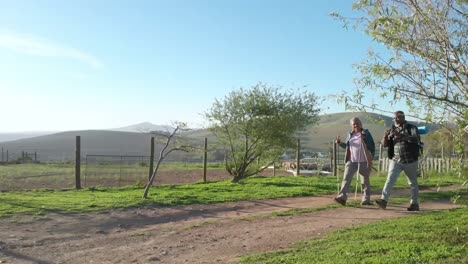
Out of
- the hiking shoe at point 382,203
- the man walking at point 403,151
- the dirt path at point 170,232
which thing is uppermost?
the man walking at point 403,151

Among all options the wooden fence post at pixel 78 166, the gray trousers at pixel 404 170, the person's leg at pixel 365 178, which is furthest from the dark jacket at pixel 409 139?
the wooden fence post at pixel 78 166

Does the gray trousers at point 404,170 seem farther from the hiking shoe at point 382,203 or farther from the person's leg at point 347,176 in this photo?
the person's leg at point 347,176

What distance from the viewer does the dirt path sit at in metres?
6.91

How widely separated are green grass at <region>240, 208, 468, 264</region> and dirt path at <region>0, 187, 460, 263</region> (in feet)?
1.61

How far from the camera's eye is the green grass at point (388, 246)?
5684 millimetres

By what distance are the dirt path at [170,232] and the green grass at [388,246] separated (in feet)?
1.61

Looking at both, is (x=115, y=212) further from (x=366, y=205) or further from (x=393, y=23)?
(x=393, y=23)

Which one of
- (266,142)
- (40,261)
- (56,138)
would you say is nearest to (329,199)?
(266,142)

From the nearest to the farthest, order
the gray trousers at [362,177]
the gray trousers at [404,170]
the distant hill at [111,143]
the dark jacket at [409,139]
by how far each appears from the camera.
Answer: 1. the dark jacket at [409,139]
2. the gray trousers at [404,170]
3. the gray trousers at [362,177]
4. the distant hill at [111,143]

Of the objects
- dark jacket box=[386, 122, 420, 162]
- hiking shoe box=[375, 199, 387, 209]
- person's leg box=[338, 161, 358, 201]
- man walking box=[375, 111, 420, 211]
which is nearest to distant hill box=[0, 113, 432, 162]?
person's leg box=[338, 161, 358, 201]

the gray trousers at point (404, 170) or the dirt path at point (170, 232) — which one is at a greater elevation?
the gray trousers at point (404, 170)

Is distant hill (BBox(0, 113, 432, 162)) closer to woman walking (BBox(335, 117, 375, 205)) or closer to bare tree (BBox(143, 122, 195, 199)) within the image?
bare tree (BBox(143, 122, 195, 199))

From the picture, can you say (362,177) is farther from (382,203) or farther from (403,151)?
(403,151)

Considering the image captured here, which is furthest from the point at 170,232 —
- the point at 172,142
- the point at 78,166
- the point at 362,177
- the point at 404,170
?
the point at 78,166
